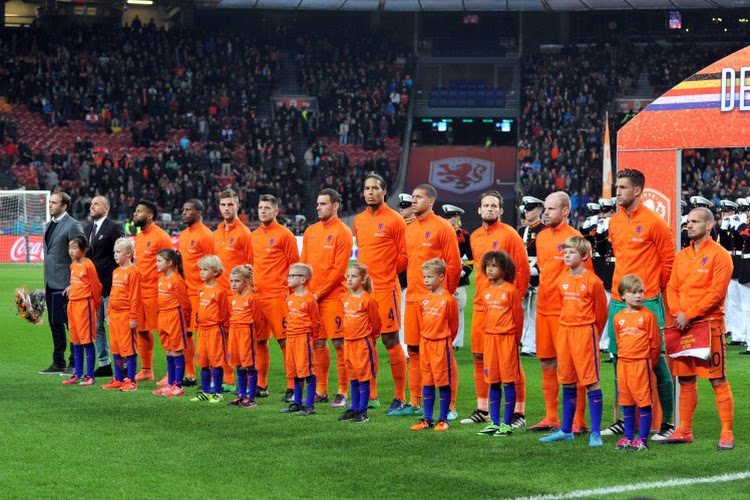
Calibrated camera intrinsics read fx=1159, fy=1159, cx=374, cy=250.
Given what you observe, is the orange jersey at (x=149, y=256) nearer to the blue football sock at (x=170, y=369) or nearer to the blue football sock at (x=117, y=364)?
the blue football sock at (x=117, y=364)

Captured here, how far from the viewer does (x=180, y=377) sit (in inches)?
479

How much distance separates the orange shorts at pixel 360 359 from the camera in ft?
33.7

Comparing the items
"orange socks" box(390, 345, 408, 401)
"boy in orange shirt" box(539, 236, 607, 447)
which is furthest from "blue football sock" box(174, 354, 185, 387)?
"boy in orange shirt" box(539, 236, 607, 447)

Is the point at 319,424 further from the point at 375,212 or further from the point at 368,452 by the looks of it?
the point at 375,212

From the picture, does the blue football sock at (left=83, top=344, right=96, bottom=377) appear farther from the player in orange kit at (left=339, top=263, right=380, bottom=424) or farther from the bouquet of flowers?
the player in orange kit at (left=339, top=263, right=380, bottom=424)

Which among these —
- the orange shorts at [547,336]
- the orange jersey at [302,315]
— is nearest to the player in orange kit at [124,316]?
the orange jersey at [302,315]

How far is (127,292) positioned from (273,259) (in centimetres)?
188

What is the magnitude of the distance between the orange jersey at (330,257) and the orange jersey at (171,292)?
6.02ft

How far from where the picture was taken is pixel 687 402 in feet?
29.2

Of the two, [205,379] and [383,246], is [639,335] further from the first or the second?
[205,379]

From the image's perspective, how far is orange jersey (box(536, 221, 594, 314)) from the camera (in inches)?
378

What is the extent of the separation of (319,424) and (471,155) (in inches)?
1430

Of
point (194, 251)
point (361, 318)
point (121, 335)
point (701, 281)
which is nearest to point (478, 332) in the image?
point (361, 318)

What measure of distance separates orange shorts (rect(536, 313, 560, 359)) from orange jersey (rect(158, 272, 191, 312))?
14.2 feet
